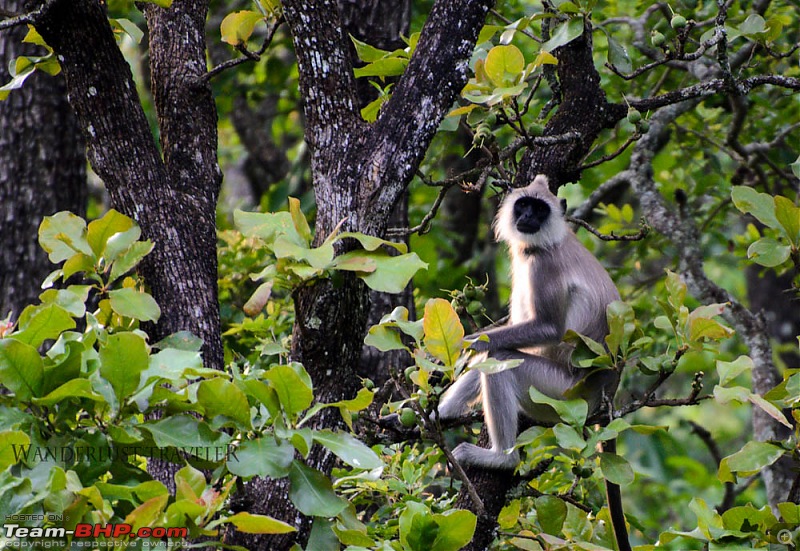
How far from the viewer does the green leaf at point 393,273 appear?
91.4 inches

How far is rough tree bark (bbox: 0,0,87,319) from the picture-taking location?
17.6ft

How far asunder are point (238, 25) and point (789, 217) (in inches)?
77.6

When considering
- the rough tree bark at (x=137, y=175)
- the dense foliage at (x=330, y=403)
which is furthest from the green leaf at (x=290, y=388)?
the rough tree bark at (x=137, y=175)

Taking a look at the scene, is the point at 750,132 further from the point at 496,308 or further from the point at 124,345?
the point at 124,345

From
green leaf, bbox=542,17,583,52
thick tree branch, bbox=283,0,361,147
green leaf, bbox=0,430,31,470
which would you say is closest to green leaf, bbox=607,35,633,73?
green leaf, bbox=542,17,583,52

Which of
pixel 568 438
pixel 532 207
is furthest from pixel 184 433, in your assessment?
pixel 532 207

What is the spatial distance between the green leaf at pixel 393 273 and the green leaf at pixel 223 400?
0.49 m

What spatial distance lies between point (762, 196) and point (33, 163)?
4.28 m

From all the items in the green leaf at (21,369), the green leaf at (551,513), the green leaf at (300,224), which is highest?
the green leaf at (300,224)

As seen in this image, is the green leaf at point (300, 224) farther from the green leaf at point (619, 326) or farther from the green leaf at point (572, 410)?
the green leaf at point (619, 326)

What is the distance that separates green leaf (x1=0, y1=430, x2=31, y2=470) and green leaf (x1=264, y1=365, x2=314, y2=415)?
50 cm

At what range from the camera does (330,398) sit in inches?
106

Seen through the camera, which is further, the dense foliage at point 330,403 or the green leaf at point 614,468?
the green leaf at point 614,468

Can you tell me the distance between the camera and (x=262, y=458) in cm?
196
